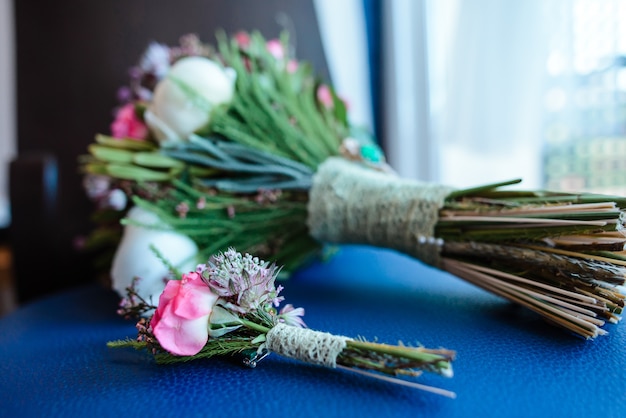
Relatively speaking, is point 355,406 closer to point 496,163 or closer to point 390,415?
point 390,415

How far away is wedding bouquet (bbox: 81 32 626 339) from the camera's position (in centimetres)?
41

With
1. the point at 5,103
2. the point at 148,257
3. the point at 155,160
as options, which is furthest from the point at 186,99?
the point at 5,103

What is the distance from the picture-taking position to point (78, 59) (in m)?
0.96

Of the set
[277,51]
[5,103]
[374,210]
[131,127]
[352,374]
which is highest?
[5,103]

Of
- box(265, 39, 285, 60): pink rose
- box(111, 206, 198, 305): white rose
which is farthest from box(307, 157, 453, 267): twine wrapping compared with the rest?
box(265, 39, 285, 60): pink rose

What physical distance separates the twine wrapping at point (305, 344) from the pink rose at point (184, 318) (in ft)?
0.16

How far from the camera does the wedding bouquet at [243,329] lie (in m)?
0.32

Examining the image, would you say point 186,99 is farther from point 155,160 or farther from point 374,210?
point 374,210

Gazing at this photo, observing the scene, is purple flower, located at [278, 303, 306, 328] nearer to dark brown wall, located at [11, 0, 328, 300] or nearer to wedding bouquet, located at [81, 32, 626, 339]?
wedding bouquet, located at [81, 32, 626, 339]

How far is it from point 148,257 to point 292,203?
18 centimetres

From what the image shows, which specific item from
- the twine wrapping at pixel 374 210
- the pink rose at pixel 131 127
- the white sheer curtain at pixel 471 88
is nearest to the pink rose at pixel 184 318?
the twine wrapping at pixel 374 210

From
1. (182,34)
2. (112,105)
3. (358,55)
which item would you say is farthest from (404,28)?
(112,105)

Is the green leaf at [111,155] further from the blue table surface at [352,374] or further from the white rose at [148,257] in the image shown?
the blue table surface at [352,374]

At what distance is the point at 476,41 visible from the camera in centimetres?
85
